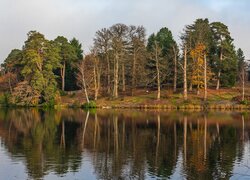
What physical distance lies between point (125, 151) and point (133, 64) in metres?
54.2

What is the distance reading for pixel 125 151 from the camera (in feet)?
91.5

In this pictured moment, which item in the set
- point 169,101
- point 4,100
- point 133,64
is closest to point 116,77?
point 133,64

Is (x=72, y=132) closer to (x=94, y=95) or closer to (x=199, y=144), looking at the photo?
(x=199, y=144)

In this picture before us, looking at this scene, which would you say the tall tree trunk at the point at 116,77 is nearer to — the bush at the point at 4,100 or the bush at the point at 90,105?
the bush at the point at 90,105

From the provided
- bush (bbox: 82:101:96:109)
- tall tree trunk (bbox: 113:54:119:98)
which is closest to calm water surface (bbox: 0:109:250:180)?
bush (bbox: 82:101:96:109)

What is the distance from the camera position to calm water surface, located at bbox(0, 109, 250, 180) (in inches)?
848

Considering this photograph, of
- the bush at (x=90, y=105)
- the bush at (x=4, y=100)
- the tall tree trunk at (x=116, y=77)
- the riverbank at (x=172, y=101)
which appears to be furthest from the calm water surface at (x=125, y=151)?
the bush at (x=4, y=100)

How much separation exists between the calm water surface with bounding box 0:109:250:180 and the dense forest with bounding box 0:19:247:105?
3579cm

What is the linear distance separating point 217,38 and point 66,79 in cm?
3718

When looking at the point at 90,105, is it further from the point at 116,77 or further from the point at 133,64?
the point at 133,64

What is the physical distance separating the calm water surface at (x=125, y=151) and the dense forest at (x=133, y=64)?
35789 mm

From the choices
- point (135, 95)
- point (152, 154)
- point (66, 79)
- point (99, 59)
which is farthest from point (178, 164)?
point (66, 79)

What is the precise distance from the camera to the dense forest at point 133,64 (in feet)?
262

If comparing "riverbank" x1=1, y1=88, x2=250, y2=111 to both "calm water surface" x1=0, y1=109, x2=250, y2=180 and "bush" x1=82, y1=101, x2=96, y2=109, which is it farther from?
"calm water surface" x1=0, y1=109, x2=250, y2=180
